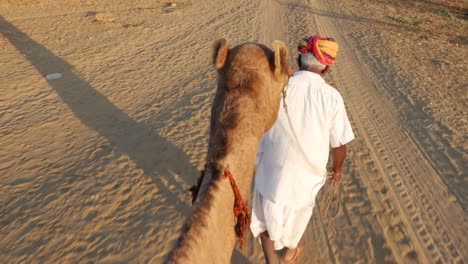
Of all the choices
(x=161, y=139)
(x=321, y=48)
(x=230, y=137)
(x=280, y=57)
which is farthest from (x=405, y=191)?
(x=230, y=137)

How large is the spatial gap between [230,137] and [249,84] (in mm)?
250

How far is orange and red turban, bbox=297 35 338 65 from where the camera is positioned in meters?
2.41

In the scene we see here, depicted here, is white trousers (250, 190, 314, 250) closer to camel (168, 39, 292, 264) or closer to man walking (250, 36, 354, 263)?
man walking (250, 36, 354, 263)

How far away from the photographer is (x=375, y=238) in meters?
4.06

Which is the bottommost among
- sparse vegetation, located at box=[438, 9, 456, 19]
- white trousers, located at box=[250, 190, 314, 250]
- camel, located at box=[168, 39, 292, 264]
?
sparse vegetation, located at box=[438, 9, 456, 19]

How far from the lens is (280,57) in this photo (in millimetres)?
1609

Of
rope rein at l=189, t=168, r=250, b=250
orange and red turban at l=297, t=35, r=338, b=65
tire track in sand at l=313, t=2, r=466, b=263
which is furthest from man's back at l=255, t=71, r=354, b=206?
tire track in sand at l=313, t=2, r=466, b=263

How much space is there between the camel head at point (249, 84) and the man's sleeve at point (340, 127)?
0.88m

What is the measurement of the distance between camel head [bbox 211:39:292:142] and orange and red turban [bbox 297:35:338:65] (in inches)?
32.0

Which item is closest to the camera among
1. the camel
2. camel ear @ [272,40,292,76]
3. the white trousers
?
the camel

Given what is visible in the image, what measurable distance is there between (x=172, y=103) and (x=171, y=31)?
5.28m

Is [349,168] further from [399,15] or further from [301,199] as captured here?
[399,15]

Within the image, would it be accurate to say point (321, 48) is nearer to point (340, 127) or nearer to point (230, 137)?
point (340, 127)

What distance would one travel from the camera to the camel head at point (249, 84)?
57.1 inches
